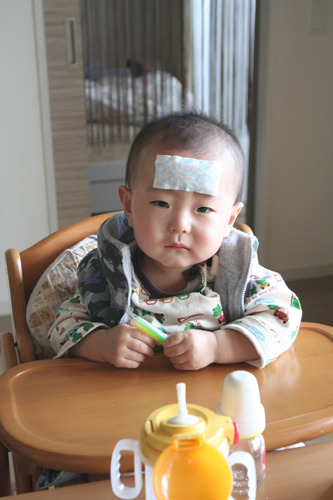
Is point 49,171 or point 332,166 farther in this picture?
point 332,166

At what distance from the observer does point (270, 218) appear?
2998mm

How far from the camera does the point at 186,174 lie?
90 centimetres

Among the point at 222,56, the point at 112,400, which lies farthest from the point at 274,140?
the point at 112,400

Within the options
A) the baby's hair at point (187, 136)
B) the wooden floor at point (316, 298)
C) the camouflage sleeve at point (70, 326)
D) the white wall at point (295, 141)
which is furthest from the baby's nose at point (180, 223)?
the white wall at point (295, 141)

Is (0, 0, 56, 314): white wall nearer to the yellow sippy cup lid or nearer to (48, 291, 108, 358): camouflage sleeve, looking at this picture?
(48, 291, 108, 358): camouflage sleeve

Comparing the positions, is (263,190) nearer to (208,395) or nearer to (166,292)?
(166,292)

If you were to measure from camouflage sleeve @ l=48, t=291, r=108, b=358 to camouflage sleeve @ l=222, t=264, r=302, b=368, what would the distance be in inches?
9.7

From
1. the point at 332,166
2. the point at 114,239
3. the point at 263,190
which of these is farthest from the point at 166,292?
the point at 332,166

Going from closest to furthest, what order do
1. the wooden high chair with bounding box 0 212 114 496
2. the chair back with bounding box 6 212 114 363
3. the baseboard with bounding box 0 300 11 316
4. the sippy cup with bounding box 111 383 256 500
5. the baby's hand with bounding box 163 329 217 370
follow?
the sippy cup with bounding box 111 383 256 500 → the baby's hand with bounding box 163 329 217 370 → the wooden high chair with bounding box 0 212 114 496 → the chair back with bounding box 6 212 114 363 → the baseboard with bounding box 0 300 11 316

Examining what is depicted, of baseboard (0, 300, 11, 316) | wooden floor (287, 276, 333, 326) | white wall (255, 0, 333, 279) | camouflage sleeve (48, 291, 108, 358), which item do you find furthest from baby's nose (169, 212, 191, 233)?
white wall (255, 0, 333, 279)

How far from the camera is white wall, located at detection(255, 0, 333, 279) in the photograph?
2.77 meters

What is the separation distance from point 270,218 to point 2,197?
136 centimetres

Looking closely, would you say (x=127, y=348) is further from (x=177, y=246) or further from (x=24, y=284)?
(x=24, y=284)

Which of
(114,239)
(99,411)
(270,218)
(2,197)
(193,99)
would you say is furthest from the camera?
(193,99)
